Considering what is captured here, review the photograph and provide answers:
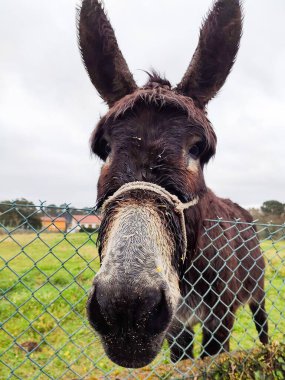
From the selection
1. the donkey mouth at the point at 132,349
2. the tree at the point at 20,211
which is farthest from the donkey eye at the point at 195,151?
the donkey mouth at the point at 132,349

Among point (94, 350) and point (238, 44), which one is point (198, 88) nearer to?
point (238, 44)

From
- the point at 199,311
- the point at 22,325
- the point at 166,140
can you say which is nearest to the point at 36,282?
the point at 22,325

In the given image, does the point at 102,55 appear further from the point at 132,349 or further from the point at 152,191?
the point at 132,349

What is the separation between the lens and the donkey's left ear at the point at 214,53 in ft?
9.04

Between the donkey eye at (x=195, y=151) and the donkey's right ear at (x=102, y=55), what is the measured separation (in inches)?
35.1

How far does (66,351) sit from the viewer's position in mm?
5074

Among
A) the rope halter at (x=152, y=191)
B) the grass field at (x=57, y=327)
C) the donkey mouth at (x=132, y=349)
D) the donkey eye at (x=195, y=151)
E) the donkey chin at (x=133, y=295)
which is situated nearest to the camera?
the donkey chin at (x=133, y=295)

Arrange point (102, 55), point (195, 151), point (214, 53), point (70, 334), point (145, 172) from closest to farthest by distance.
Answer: point (145, 172), point (195, 151), point (214, 53), point (102, 55), point (70, 334)

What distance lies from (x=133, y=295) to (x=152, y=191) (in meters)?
0.66

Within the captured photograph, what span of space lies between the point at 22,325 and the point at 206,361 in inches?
167

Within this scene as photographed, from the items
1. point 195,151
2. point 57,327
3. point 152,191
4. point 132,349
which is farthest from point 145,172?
point 57,327

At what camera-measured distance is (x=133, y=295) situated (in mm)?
1412

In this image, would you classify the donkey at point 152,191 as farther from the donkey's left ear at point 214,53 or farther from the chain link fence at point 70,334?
the chain link fence at point 70,334

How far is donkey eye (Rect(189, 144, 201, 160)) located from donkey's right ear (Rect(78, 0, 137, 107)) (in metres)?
0.89
